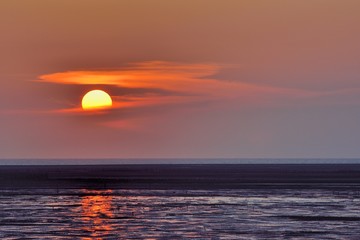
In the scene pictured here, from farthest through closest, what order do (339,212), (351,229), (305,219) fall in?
(339,212)
(305,219)
(351,229)

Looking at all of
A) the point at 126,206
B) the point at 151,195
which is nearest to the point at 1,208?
the point at 126,206

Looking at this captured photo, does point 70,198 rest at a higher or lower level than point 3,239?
higher

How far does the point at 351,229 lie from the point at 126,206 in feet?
64.2

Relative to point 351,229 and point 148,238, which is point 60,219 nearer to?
point 148,238

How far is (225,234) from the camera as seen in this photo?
42.4 metres

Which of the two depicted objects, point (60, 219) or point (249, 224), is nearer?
point (249, 224)

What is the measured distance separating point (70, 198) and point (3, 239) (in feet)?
98.6

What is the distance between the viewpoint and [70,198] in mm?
70812

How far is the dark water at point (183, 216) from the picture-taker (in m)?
42.8

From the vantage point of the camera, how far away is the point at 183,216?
5134cm

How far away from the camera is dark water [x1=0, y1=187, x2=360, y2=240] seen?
4284 centimetres

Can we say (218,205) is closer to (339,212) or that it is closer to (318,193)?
(339,212)

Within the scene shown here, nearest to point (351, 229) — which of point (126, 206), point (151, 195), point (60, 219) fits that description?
point (60, 219)

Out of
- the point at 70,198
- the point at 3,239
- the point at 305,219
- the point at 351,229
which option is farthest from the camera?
the point at 70,198
